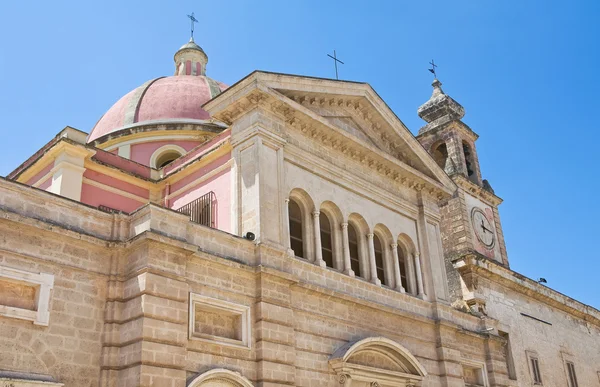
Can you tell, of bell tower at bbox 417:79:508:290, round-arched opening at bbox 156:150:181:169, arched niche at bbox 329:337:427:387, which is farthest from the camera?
bell tower at bbox 417:79:508:290

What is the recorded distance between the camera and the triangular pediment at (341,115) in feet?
52.9

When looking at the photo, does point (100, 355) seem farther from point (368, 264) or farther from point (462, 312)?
point (462, 312)

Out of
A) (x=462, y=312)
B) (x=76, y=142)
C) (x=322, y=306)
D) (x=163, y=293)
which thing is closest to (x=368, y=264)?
(x=322, y=306)

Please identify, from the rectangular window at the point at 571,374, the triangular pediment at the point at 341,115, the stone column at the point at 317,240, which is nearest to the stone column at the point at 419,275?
the triangular pediment at the point at 341,115

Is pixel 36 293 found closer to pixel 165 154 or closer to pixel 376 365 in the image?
pixel 376 365

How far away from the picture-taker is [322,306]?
15.3 m

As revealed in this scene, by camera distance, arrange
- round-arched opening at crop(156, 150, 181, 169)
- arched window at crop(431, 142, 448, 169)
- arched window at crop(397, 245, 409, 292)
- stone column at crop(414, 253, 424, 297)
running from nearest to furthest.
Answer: stone column at crop(414, 253, 424, 297), arched window at crop(397, 245, 409, 292), round-arched opening at crop(156, 150, 181, 169), arched window at crop(431, 142, 448, 169)

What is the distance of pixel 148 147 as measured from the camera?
917 inches

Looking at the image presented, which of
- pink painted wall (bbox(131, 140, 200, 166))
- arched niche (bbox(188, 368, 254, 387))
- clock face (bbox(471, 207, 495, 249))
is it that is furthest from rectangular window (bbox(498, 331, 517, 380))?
arched niche (bbox(188, 368, 254, 387))

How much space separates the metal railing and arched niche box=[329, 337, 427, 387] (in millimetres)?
4228

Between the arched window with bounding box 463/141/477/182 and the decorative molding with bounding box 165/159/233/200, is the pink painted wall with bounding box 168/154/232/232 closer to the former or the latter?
the decorative molding with bounding box 165/159/233/200

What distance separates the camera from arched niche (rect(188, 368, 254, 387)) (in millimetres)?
12180

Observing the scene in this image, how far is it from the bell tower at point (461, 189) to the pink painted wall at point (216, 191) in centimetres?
1099

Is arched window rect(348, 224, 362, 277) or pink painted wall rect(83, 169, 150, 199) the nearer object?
arched window rect(348, 224, 362, 277)
